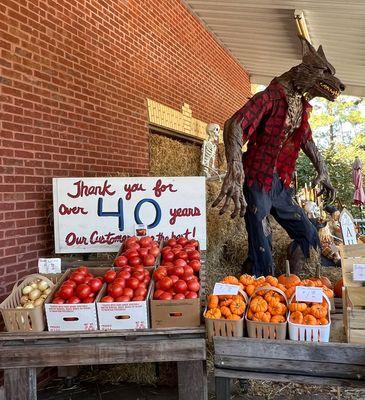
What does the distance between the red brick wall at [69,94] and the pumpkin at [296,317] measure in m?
2.07

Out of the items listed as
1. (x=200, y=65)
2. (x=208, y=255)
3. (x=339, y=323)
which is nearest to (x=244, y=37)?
(x=200, y=65)

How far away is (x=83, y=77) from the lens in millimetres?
4918

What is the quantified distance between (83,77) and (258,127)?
1.89 m

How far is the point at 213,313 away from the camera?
116 inches

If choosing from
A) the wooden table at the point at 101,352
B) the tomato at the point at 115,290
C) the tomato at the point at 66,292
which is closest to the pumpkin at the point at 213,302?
the wooden table at the point at 101,352

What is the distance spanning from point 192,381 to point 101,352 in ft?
1.87

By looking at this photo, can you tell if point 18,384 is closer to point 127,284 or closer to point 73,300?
point 73,300

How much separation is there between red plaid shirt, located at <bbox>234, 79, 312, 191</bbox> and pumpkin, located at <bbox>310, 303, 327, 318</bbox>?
63.6 inches

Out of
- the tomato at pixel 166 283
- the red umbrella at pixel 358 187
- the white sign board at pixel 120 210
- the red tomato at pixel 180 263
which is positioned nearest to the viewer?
the tomato at pixel 166 283

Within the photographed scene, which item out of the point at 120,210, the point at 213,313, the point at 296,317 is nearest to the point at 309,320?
the point at 296,317

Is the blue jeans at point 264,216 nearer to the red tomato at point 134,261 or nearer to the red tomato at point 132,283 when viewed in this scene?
the red tomato at point 134,261

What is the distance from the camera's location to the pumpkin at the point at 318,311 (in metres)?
2.83

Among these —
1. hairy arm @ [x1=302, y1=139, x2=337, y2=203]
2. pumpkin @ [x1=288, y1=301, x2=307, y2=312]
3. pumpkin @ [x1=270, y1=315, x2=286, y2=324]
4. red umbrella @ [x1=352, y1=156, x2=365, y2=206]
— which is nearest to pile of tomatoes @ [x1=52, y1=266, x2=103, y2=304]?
pumpkin @ [x1=270, y1=315, x2=286, y2=324]

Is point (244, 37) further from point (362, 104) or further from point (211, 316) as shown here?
point (362, 104)
